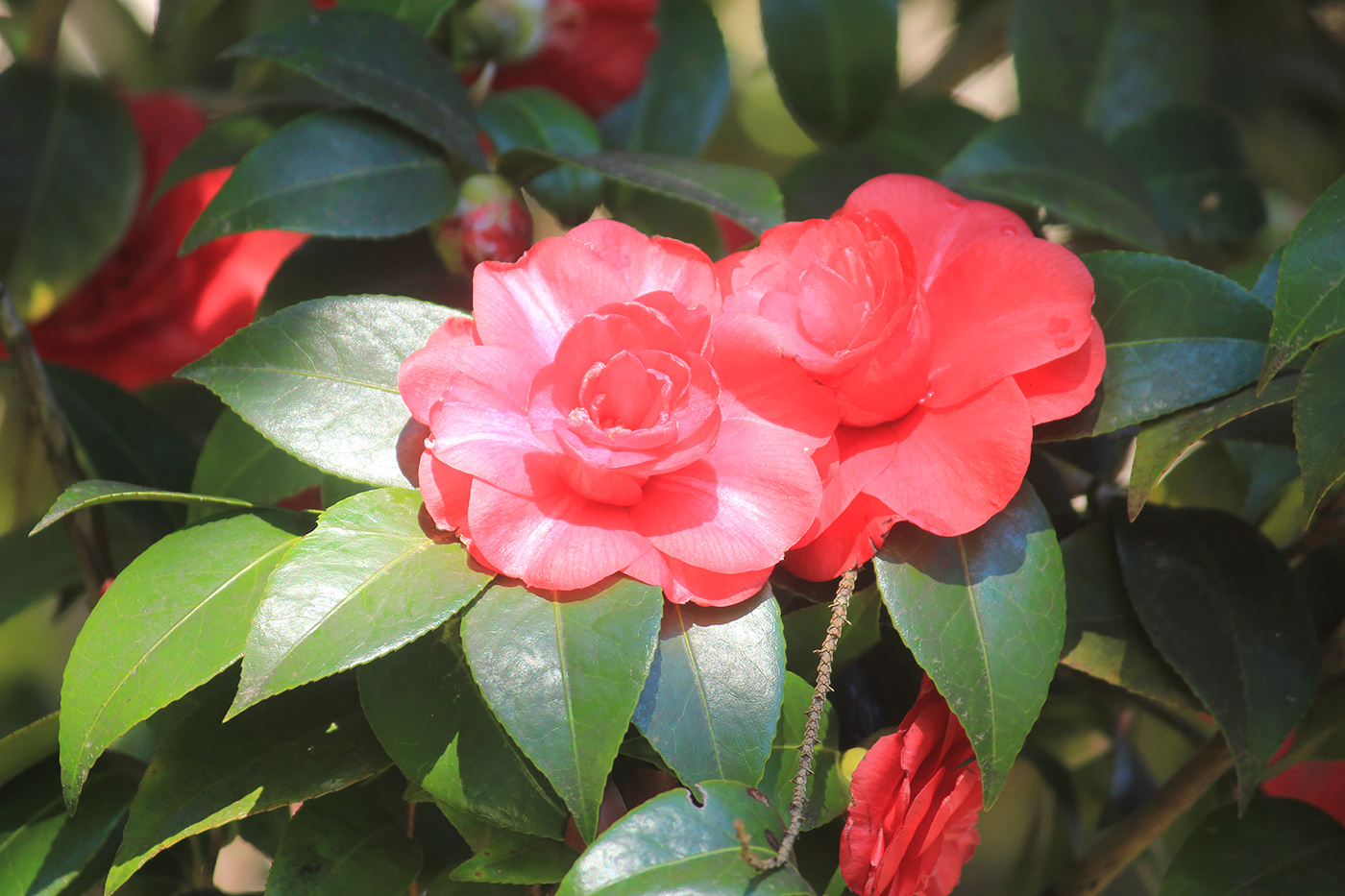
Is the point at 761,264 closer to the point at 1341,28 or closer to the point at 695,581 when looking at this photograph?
the point at 695,581

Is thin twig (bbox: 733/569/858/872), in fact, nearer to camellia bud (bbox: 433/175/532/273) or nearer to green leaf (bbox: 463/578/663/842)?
green leaf (bbox: 463/578/663/842)

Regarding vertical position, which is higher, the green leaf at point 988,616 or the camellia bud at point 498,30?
the camellia bud at point 498,30

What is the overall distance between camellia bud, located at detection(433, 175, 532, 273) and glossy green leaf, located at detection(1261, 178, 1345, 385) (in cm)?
34

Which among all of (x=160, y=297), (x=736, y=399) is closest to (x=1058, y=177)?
(x=736, y=399)

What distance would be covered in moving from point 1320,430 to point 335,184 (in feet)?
1.44

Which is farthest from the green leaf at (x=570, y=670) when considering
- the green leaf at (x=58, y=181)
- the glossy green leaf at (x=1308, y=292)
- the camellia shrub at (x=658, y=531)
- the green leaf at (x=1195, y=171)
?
the green leaf at (x=1195, y=171)

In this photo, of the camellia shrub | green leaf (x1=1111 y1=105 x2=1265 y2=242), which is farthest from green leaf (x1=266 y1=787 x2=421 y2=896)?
green leaf (x1=1111 y1=105 x2=1265 y2=242)

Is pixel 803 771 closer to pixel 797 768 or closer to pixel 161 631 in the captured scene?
pixel 797 768

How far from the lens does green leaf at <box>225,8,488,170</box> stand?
51cm

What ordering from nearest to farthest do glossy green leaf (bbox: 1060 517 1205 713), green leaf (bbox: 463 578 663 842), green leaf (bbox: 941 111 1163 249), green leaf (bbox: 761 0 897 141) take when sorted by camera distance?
green leaf (bbox: 463 578 663 842) → glossy green leaf (bbox: 1060 517 1205 713) → green leaf (bbox: 941 111 1163 249) → green leaf (bbox: 761 0 897 141)

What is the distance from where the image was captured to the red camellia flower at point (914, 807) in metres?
0.37

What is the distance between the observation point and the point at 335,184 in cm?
51

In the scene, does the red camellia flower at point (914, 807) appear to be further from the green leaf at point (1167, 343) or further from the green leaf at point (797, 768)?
the green leaf at point (1167, 343)

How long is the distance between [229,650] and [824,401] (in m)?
0.24
